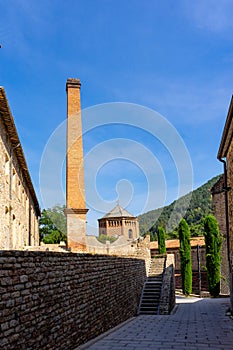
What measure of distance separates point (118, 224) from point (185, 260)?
892 inches

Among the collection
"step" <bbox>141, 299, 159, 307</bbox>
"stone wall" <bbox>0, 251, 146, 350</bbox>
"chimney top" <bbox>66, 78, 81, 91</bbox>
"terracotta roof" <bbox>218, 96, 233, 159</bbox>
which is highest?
"chimney top" <bbox>66, 78, 81, 91</bbox>

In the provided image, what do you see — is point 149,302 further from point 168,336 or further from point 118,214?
point 118,214

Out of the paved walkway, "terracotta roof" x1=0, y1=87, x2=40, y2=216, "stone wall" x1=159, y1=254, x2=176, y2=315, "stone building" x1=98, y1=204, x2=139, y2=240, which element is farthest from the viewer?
"stone building" x1=98, y1=204, x2=139, y2=240

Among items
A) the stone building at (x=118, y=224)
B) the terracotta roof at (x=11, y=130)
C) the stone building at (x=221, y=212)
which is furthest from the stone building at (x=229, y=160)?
the stone building at (x=118, y=224)

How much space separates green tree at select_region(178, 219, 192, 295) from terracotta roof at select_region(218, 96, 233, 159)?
14.9 meters

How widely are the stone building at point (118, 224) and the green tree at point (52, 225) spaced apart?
8.06 meters

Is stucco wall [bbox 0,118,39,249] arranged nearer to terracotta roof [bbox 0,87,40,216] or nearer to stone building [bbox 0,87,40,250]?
stone building [bbox 0,87,40,250]

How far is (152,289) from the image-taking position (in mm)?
16641

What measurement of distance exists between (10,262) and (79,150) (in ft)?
45.7

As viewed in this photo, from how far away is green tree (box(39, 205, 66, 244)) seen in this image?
121ft

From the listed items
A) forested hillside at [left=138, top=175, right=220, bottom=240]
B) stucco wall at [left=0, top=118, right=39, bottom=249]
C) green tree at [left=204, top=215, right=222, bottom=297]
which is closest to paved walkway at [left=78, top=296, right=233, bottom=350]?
stucco wall at [left=0, top=118, right=39, bottom=249]

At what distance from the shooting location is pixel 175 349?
684 centimetres

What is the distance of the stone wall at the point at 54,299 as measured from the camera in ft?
13.8

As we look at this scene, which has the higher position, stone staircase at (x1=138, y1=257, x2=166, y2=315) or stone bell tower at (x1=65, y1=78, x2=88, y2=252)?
stone bell tower at (x1=65, y1=78, x2=88, y2=252)
